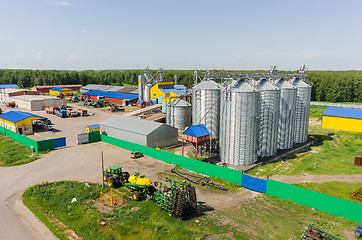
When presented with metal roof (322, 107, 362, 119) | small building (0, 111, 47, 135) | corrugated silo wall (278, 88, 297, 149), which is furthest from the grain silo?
metal roof (322, 107, 362, 119)

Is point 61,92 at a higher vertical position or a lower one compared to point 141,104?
higher

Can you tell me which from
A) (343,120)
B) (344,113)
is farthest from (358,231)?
(344,113)

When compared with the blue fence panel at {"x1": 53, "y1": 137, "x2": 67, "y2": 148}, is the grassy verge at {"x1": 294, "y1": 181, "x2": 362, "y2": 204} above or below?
below

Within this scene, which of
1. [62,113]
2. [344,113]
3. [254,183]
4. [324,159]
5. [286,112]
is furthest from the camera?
[62,113]

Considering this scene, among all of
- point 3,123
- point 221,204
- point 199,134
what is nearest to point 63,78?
point 3,123

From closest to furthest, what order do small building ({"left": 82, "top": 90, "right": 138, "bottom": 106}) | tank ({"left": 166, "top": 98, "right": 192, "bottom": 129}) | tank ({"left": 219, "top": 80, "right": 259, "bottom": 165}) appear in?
tank ({"left": 219, "top": 80, "right": 259, "bottom": 165})
tank ({"left": 166, "top": 98, "right": 192, "bottom": 129})
small building ({"left": 82, "top": 90, "right": 138, "bottom": 106})

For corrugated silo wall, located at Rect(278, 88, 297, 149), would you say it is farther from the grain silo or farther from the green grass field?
the grain silo

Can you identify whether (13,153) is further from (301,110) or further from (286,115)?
(301,110)
